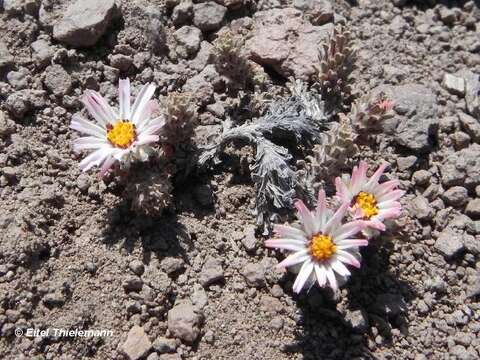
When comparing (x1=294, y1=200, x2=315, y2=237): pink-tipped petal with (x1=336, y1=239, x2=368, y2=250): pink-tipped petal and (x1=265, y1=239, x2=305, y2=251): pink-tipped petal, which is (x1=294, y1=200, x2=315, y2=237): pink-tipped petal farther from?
(x1=336, y1=239, x2=368, y2=250): pink-tipped petal

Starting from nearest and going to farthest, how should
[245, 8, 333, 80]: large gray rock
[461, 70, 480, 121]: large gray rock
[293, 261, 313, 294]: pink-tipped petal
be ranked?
[293, 261, 313, 294]: pink-tipped petal, [245, 8, 333, 80]: large gray rock, [461, 70, 480, 121]: large gray rock

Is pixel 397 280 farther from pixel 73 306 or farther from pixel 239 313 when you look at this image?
pixel 73 306

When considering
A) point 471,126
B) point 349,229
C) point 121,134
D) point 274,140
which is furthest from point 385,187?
point 121,134

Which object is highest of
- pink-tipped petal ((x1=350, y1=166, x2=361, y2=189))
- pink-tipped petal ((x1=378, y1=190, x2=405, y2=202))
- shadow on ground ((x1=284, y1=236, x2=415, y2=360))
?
pink-tipped petal ((x1=350, y1=166, x2=361, y2=189))

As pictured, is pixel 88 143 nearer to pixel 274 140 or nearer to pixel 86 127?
pixel 86 127

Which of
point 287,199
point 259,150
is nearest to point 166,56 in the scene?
point 259,150

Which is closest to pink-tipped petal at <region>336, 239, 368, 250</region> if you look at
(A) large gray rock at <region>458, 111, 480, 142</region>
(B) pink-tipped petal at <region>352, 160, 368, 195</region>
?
(B) pink-tipped petal at <region>352, 160, 368, 195</region>
